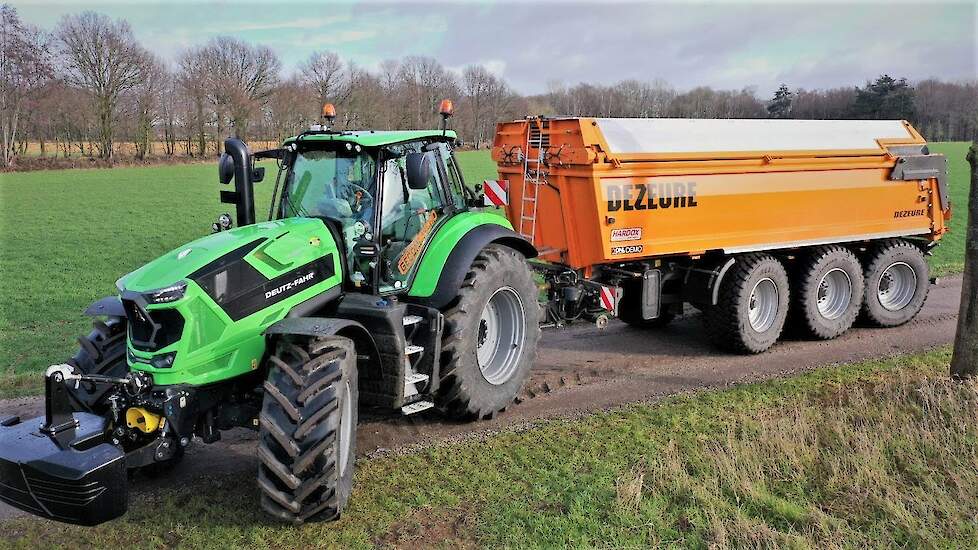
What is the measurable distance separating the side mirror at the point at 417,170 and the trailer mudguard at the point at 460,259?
0.80 metres

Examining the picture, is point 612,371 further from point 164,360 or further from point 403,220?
point 164,360

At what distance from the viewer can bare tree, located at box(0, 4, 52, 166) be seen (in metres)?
40.5

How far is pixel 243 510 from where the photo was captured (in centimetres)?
484

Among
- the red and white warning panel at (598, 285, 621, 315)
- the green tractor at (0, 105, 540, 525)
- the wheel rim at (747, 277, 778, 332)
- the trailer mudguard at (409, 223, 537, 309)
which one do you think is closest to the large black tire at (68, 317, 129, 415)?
the green tractor at (0, 105, 540, 525)

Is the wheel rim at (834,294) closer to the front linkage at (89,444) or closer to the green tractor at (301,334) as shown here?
the green tractor at (301,334)

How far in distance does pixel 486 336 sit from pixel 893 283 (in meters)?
6.88

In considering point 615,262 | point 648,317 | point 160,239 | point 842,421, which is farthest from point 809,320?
point 160,239

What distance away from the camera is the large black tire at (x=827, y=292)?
9.34 meters

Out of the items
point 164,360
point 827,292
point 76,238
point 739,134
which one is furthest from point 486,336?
point 76,238

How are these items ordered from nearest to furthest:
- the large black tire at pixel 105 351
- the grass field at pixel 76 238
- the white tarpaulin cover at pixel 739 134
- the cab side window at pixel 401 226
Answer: the large black tire at pixel 105 351 < the cab side window at pixel 401 226 < the white tarpaulin cover at pixel 739 134 < the grass field at pixel 76 238

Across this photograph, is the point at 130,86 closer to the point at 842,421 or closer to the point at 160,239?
the point at 160,239

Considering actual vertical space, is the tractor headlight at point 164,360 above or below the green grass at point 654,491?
above

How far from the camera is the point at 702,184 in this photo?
833cm

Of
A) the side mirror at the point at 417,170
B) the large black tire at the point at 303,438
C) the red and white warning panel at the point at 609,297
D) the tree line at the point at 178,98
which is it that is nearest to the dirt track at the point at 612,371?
the red and white warning panel at the point at 609,297
